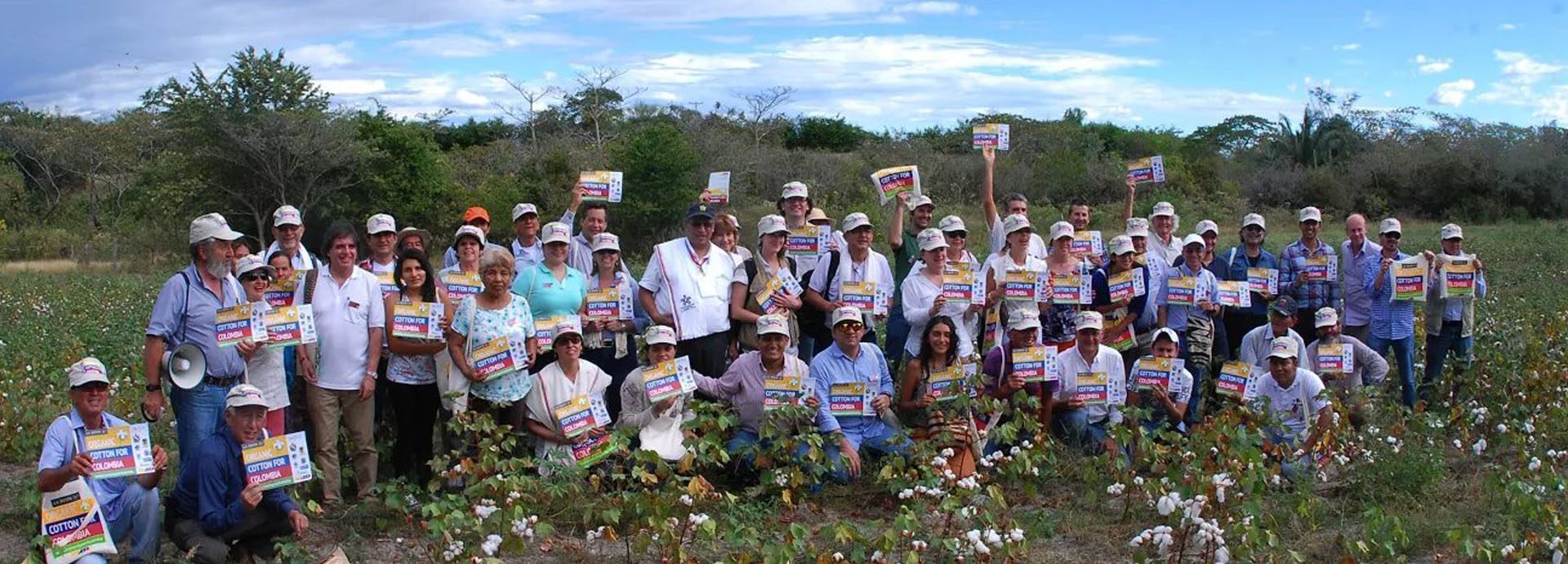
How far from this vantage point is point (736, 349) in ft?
25.7

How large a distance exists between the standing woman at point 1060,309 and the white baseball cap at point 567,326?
A: 283 centimetres

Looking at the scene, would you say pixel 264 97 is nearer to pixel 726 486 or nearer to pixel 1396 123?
pixel 726 486

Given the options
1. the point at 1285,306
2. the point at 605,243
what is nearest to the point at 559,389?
the point at 605,243

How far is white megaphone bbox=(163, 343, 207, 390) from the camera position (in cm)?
591

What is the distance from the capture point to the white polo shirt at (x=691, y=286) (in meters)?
7.51

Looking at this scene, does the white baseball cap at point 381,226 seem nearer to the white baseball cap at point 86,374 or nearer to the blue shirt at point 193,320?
the blue shirt at point 193,320

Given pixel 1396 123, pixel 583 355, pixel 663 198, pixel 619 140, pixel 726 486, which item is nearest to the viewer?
pixel 726 486

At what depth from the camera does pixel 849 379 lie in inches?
277

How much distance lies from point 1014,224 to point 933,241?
60 cm

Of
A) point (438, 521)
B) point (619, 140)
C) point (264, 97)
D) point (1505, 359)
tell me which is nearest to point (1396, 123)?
point (619, 140)

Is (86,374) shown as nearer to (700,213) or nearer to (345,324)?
(345,324)

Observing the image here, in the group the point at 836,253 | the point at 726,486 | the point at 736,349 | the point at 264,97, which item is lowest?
the point at 726,486

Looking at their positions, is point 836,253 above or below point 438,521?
above

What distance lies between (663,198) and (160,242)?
12.8 metres
